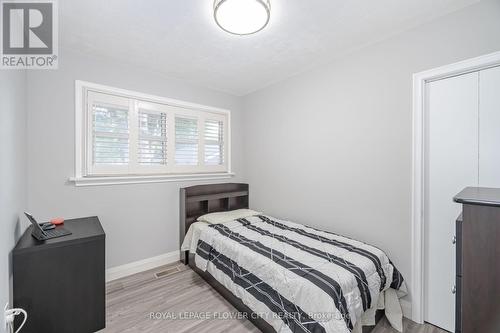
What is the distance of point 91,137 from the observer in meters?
2.36

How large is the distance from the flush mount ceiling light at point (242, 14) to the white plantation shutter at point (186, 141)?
1673 millimetres

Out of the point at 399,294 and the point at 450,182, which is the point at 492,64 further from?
the point at 399,294

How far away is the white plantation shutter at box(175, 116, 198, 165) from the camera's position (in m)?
3.05

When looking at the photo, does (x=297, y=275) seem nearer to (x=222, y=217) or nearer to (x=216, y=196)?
(x=222, y=217)

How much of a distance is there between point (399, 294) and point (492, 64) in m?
1.94

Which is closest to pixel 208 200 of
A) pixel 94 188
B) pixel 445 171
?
pixel 94 188

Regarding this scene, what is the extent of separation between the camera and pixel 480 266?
93 cm

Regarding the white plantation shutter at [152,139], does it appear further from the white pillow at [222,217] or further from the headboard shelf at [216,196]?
the white pillow at [222,217]

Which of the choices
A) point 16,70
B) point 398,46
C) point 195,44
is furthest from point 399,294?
point 16,70

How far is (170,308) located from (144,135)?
6.48 feet

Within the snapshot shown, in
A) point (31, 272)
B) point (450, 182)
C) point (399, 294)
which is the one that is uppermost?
point (450, 182)

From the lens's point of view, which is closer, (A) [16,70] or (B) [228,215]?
(A) [16,70]

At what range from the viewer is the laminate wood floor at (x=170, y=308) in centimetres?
177

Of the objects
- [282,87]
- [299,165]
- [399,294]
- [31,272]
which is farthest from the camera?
[282,87]
